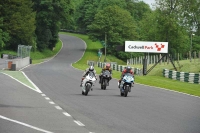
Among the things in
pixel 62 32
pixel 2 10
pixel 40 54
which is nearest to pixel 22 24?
pixel 2 10

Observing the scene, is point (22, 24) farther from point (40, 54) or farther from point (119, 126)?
point (119, 126)

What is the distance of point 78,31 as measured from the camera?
593 ft

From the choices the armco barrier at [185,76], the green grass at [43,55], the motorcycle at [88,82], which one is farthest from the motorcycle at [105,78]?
the green grass at [43,55]

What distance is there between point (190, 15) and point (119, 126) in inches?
3979

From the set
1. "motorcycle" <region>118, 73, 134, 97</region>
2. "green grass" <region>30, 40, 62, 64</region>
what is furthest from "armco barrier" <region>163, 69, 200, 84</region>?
"green grass" <region>30, 40, 62, 64</region>

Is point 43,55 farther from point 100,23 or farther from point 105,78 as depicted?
point 105,78

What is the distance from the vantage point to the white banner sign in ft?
208

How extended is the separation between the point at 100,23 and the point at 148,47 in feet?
227

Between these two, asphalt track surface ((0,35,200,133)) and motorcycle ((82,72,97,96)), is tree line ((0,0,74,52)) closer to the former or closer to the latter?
motorcycle ((82,72,97,96))

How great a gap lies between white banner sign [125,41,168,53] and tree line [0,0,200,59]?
19.6 meters

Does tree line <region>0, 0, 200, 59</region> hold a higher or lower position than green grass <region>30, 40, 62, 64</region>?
higher

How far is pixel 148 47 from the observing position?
63.9 m

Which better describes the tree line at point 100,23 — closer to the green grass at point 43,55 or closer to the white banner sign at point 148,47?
the green grass at point 43,55

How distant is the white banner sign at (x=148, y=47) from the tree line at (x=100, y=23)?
1964cm
